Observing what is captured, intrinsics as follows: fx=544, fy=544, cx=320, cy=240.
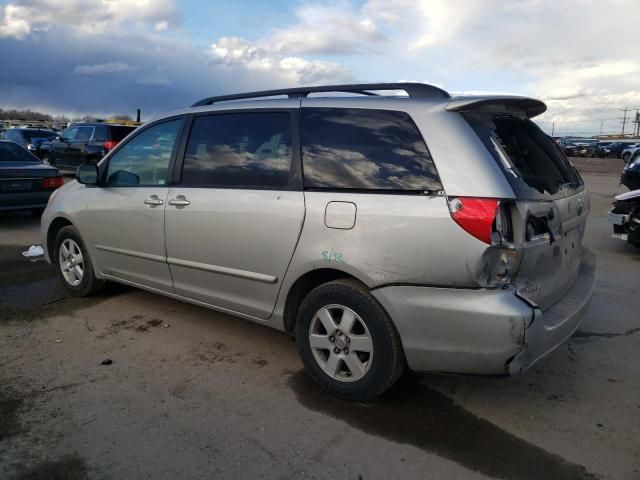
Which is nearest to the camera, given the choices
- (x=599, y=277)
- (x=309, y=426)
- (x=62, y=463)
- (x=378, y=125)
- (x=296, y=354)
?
(x=62, y=463)

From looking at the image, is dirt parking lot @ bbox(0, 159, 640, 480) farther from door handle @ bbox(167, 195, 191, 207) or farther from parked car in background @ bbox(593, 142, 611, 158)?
parked car in background @ bbox(593, 142, 611, 158)

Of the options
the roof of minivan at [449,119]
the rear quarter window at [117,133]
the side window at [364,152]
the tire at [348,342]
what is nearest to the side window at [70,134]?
the rear quarter window at [117,133]

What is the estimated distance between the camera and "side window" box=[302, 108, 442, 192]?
306cm

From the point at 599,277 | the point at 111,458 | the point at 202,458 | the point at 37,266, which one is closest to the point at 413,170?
the point at 202,458

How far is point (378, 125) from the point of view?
3.24 metres

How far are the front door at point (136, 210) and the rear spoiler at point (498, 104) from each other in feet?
7.30

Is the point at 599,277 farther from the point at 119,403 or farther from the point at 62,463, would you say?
the point at 62,463

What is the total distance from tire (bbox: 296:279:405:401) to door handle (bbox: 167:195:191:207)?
1248mm

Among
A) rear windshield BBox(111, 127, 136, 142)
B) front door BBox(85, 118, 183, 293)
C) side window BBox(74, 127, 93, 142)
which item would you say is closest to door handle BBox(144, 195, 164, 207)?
front door BBox(85, 118, 183, 293)

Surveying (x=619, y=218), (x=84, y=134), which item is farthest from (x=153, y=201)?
(x=84, y=134)

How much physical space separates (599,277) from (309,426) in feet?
15.2

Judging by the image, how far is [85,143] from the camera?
16391 millimetres

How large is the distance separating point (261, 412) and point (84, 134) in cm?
1578

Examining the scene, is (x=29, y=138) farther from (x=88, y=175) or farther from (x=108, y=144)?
(x=88, y=175)
